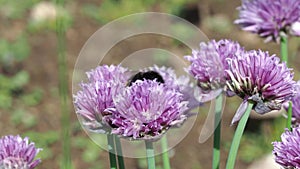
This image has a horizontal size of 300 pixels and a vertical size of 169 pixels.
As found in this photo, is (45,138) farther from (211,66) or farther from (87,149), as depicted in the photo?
(211,66)

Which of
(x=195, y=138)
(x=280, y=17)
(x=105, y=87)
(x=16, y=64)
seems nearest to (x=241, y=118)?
(x=105, y=87)

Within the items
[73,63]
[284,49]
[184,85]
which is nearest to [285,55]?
[284,49]

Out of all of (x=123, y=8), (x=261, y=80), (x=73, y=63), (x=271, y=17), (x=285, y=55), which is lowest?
(x=261, y=80)

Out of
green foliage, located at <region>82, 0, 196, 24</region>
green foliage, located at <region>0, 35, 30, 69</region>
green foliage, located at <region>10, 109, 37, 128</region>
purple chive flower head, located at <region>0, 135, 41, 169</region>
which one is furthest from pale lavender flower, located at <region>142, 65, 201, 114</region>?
green foliage, located at <region>82, 0, 196, 24</region>

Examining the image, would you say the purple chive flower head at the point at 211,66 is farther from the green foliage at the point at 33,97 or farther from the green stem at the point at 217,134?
the green foliage at the point at 33,97

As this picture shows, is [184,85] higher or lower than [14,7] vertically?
lower

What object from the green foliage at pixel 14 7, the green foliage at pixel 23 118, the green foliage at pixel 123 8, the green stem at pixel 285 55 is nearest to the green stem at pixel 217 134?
the green stem at pixel 285 55
